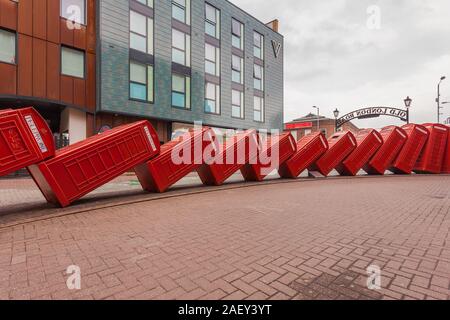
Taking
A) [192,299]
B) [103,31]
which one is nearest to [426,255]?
[192,299]

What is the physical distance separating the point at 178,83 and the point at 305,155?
11.8 metres

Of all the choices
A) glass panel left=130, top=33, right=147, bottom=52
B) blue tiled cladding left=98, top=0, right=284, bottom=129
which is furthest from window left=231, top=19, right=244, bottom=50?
glass panel left=130, top=33, right=147, bottom=52

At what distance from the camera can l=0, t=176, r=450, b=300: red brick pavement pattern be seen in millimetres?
2697

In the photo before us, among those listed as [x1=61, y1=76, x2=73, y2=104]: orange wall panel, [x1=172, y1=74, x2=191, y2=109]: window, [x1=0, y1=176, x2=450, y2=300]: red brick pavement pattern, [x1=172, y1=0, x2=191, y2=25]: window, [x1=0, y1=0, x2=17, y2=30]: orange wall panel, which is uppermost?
[x1=172, y1=0, x2=191, y2=25]: window

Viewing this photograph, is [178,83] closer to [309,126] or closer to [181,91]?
[181,91]

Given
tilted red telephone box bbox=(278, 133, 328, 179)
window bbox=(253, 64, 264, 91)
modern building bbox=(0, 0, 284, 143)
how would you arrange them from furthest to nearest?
1. window bbox=(253, 64, 264, 91)
2. modern building bbox=(0, 0, 284, 143)
3. tilted red telephone box bbox=(278, 133, 328, 179)

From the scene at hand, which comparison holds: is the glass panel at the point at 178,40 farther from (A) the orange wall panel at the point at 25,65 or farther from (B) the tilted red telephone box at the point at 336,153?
(B) the tilted red telephone box at the point at 336,153

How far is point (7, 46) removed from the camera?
43.2 feet

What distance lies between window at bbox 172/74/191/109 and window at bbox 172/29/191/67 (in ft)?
4.16

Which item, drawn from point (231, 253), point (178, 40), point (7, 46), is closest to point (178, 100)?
point (178, 40)

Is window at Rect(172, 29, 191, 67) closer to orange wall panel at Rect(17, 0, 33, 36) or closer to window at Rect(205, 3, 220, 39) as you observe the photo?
window at Rect(205, 3, 220, 39)

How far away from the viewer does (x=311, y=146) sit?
13.4m

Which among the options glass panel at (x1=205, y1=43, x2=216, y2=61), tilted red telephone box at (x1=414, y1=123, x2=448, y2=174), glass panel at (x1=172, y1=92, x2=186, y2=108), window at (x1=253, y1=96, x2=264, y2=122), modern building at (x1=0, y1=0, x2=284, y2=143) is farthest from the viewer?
window at (x1=253, y1=96, x2=264, y2=122)

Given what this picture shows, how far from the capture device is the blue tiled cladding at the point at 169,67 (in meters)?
15.9
